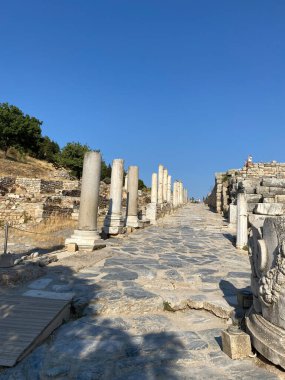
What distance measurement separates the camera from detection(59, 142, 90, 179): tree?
48.7 metres

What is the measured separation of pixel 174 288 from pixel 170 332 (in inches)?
59.5

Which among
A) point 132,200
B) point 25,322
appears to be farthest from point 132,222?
point 25,322

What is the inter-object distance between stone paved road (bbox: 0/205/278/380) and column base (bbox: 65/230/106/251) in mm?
1231

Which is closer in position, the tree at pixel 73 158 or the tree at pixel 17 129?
the tree at pixel 17 129

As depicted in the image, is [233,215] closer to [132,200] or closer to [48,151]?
[132,200]

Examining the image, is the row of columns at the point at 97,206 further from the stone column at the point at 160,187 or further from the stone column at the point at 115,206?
the stone column at the point at 160,187

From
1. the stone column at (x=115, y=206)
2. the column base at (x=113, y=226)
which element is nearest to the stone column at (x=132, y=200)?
the stone column at (x=115, y=206)

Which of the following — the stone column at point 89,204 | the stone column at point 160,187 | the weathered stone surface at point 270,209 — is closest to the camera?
the weathered stone surface at point 270,209

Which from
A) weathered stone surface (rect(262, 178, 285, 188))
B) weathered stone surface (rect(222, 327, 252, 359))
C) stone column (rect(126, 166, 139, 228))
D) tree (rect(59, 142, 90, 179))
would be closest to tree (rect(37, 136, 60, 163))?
tree (rect(59, 142, 90, 179))

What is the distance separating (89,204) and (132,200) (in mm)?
5412

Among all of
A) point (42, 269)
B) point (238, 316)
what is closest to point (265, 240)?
point (238, 316)

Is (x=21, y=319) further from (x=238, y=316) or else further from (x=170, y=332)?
(x=238, y=316)

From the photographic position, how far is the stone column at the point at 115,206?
11.3 m

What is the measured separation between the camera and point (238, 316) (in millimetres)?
3727
